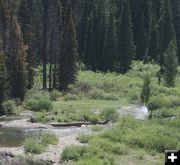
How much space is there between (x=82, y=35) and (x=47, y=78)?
25.5 meters

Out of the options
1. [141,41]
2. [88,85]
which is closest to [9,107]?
[88,85]

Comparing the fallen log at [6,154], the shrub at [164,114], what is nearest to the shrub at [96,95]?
the shrub at [164,114]

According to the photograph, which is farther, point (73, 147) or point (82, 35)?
point (82, 35)

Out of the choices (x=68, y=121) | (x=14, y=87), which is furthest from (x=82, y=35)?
(x=68, y=121)

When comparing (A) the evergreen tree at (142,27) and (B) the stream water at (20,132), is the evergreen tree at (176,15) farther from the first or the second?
(B) the stream water at (20,132)

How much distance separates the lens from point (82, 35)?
104250mm

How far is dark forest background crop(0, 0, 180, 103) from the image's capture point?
61.6 metres

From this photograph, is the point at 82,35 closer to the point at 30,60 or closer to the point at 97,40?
the point at 97,40

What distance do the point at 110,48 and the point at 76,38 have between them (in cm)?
977

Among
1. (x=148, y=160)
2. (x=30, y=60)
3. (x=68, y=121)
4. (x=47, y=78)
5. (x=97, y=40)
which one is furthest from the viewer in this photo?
(x=97, y=40)

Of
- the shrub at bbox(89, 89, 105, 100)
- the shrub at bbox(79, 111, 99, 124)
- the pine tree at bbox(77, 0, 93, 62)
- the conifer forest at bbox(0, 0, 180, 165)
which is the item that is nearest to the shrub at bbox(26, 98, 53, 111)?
the conifer forest at bbox(0, 0, 180, 165)

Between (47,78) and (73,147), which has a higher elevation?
(73,147)

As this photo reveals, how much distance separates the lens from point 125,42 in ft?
325

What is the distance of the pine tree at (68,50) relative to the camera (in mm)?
73062
